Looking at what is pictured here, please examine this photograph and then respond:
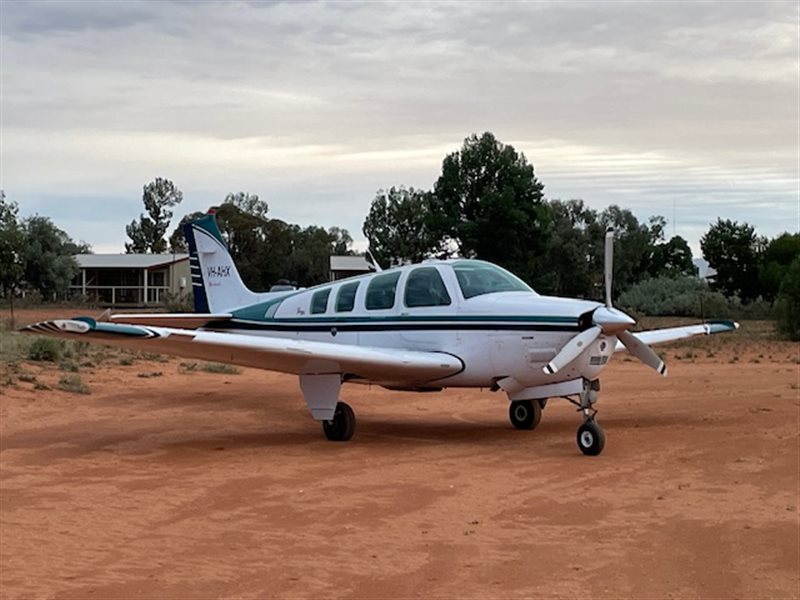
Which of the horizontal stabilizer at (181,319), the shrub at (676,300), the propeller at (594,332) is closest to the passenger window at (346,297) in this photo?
the horizontal stabilizer at (181,319)

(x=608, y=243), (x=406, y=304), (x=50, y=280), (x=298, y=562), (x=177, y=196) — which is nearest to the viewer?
(x=298, y=562)

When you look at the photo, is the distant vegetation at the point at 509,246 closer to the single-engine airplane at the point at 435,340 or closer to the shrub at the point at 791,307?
the shrub at the point at 791,307

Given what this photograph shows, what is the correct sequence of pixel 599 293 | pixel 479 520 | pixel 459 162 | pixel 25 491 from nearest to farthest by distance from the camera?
1. pixel 479 520
2. pixel 25 491
3. pixel 459 162
4. pixel 599 293

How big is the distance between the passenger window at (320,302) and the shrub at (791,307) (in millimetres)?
24692

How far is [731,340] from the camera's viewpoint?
3534 centimetres

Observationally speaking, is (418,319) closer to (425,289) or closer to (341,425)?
(425,289)

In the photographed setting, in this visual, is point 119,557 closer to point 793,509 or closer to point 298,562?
point 298,562

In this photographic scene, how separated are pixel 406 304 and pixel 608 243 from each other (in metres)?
2.90

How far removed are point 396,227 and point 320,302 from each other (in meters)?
54.0

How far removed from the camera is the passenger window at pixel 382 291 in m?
14.2

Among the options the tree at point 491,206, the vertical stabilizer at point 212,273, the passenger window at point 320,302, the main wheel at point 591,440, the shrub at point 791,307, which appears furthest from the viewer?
the tree at point 491,206

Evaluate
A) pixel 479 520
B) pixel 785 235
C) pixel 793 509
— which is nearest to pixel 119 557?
pixel 479 520

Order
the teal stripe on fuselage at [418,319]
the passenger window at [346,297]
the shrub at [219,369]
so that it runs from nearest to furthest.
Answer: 1. the teal stripe on fuselage at [418,319]
2. the passenger window at [346,297]
3. the shrub at [219,369]

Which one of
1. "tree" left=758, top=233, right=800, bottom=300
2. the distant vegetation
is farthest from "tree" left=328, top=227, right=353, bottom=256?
"tree" left=758, top=233, right=800, bottom=300
